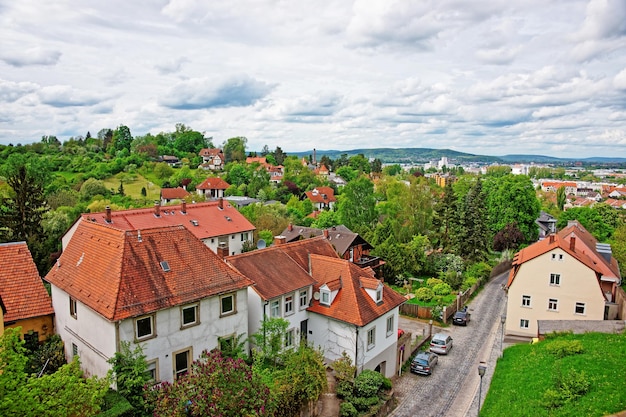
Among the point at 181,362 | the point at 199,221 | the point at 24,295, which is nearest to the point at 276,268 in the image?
the point at 181,362

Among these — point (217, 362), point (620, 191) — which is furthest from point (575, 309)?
point (620, 191)

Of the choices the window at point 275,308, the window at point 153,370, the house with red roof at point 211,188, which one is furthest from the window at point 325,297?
the house with red roof at point 211,188

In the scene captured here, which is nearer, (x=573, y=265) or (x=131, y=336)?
(x=131, y=336)

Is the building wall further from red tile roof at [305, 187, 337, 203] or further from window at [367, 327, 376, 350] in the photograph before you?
red tile roof at [305, 187, 337, 203]

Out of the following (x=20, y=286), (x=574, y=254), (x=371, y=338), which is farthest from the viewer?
(x=574, y=254)

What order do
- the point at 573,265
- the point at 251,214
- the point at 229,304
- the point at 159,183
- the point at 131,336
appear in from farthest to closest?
1. the point at 159,183
2. the point at 251,214
3. the point at 573,265
4. the point at 229,304
5. the point at 131,336

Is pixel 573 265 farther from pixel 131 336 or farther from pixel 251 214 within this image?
pixel 251 214

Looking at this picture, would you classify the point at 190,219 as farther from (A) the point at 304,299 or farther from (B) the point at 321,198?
(B) the point at 321,198

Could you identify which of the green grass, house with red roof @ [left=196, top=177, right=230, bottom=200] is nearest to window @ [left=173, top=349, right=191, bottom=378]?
the green grass
